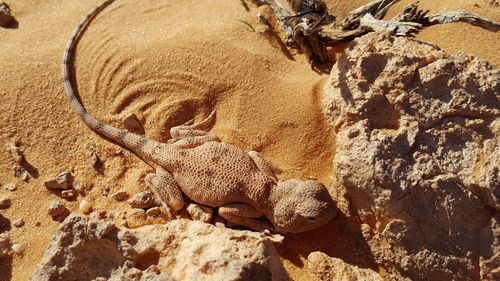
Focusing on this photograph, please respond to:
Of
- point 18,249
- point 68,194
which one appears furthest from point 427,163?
point 18,249

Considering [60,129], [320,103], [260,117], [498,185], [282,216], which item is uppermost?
[498,185]

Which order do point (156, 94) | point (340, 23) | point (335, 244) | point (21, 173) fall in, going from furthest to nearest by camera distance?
point (340, 23)
point (156, 94)
point (21, 173)
point (335, 244)

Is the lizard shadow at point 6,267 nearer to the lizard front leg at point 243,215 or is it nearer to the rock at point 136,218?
the rock at point 136,218

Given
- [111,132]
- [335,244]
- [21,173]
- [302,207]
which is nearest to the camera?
[302,207]

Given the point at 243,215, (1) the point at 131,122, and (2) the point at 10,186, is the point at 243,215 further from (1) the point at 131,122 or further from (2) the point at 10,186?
(2) the point at 10,186

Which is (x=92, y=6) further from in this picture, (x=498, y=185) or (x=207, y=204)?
(x=498, y=185)

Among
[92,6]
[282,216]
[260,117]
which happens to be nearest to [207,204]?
[282,216]

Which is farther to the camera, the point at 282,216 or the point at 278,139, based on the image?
the point at 278,139
